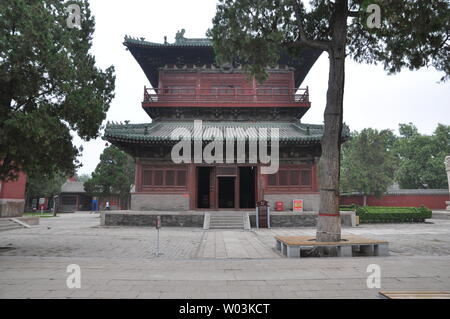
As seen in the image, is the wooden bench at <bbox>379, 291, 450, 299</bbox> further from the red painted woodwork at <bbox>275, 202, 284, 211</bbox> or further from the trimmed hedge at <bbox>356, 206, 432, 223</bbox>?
→ the trimmed hedge at <bbox>356, 206, 432, 223</bbox>

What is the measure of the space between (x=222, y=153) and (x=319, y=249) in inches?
428

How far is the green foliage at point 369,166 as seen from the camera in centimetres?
3028

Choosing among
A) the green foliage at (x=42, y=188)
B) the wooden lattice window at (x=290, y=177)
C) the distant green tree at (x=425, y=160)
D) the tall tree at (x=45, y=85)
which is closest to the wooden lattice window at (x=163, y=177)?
the wooden lattice window at (x=290, y=177)

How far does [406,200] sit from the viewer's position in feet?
106

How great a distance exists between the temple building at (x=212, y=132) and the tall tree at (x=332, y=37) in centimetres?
778

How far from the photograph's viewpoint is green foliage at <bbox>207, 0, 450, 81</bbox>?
774 cm

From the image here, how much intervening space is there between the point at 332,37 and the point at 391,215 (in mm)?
15695

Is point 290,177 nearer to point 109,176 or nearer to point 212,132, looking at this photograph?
point 212,132

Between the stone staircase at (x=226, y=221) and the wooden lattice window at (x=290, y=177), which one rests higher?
the wooden lattice window at (x=290, y=177)

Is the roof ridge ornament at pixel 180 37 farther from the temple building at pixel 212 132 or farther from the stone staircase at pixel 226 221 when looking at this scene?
the stone staircase at pixel 226 221

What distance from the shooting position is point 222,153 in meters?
17.9

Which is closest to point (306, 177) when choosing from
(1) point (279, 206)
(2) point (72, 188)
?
(1) point (279, 206)
